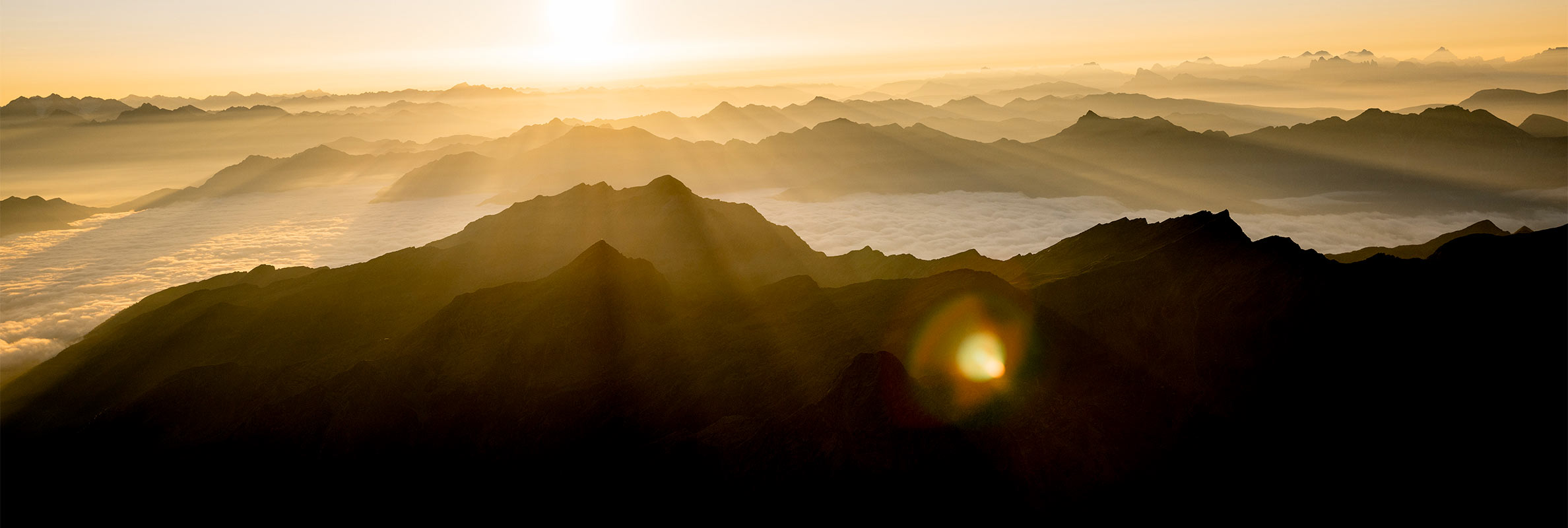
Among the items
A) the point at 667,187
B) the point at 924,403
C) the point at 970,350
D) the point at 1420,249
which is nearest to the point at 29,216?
the point at 667,187

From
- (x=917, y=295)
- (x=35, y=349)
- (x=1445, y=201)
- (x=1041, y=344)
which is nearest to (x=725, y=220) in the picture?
(x=917, y=295)

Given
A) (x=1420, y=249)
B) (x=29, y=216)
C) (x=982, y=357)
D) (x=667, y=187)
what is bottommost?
(x=982, y=357)

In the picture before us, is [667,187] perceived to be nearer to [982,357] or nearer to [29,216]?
[982,357]

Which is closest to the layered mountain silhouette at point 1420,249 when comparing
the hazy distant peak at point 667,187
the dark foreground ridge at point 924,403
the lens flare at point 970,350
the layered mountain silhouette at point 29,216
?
the dark foreground ridge at point 924,403

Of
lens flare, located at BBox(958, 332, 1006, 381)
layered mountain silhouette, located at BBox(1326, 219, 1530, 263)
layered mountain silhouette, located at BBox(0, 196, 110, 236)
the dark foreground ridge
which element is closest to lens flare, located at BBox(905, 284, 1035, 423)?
lens flare, located at BBox(958, 332, 1006, 381)

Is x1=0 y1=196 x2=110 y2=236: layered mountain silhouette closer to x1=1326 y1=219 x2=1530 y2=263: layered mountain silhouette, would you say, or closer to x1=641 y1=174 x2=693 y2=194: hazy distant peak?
x1=641 y1=174 x2=693 y2=194: hazy distant peak

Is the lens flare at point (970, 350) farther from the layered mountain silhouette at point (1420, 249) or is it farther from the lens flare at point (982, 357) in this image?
the layered mountain silhouette at point (1420, 249)

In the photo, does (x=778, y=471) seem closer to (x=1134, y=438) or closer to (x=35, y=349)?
(x=1134, y=438)
